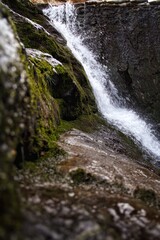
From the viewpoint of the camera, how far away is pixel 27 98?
3924 mm

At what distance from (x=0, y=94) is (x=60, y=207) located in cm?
113

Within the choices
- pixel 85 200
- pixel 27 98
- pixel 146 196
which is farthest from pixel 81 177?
pixel 27 98

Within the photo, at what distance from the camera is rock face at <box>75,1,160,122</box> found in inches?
626

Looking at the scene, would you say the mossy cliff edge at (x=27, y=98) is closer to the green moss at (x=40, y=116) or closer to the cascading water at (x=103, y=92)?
the green moss at (x=40, y=116)

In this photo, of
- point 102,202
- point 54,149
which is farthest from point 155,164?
point 102,202

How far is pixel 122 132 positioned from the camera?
10.7 meters

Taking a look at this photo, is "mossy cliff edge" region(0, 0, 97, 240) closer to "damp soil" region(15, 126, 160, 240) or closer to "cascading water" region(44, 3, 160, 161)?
"damp soil" region(15, 126, 160, 240)

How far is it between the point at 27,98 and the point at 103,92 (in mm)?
10071

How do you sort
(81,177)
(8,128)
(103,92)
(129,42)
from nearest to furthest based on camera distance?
(8,128) < (81,177) < (103,92) < (129,42)

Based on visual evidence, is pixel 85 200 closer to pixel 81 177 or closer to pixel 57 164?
pixel 81 177

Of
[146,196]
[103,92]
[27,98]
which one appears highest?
[103,92]

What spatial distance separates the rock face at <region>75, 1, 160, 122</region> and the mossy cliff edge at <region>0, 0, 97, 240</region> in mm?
3190

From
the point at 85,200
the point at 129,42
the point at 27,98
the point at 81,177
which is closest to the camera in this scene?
the point at 85,200

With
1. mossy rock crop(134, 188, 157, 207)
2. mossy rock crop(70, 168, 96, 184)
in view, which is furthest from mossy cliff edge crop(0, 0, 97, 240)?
mossy rock crop(134, 188, 157, 207)
